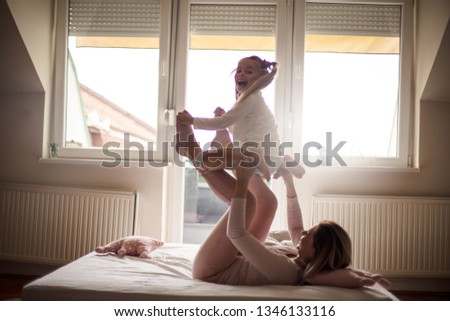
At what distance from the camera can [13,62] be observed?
2857 mm

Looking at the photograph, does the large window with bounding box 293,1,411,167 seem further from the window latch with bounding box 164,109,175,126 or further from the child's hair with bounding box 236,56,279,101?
the child's hair with bounding box 236,56,279,101

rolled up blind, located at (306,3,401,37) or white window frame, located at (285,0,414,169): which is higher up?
rolled up blind, located at (306,3,401,37)

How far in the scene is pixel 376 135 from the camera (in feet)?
9.96

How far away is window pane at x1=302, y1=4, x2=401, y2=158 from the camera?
9.91 feet

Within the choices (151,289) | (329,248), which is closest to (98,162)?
(151,289)

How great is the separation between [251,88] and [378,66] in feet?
5.33

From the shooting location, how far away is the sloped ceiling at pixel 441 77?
2590 mm

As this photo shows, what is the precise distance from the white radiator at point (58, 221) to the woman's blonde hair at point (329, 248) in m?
1.67

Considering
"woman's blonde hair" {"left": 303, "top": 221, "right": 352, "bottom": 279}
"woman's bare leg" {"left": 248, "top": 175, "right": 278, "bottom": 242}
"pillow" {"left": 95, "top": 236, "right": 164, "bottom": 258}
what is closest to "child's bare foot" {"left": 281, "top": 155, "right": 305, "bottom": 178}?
"woman's bare leg" {"left": 248, "top": 175, "right": 278, "bottom": 242}

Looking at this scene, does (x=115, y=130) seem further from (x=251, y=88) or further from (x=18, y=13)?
(x=251, y=88)

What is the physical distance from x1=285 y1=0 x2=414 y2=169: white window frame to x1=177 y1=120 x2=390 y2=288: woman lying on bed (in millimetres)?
1392

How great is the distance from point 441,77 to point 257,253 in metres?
2.01
